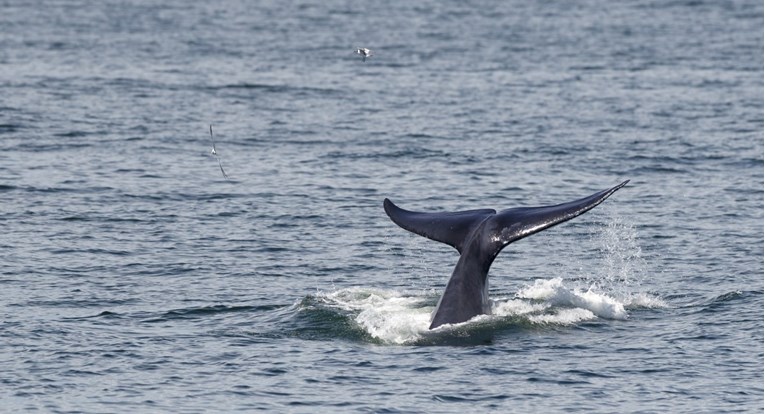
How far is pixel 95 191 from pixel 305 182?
4786mm

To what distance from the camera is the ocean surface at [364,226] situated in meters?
20.5

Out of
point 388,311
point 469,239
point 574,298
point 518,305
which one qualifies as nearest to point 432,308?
point 388,311

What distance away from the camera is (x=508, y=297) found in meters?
25.0

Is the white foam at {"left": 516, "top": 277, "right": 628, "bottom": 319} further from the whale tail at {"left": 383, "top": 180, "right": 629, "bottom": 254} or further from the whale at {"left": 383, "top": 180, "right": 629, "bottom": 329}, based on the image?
the whale tail at {"left": 383, "top": 180, "right": 629, "bottom": 254}

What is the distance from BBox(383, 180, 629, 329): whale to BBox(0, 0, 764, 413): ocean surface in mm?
272

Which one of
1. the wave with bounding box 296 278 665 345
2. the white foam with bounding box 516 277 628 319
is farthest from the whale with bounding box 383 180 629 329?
the white foam with bounding box 516 277 628 319

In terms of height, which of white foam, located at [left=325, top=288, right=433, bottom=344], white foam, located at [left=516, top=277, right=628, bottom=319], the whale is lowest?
→ white foam, located at [left=325, top=288, right=433, bottom=344]

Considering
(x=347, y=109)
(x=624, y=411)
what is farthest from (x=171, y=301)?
(x=347, y=109)

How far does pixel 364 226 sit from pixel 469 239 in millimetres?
9405

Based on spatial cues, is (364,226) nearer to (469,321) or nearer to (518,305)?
(518,305)

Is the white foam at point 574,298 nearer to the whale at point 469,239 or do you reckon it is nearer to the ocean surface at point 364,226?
the ocean surface at point 364,226

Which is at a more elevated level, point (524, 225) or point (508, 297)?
point (524, 225)

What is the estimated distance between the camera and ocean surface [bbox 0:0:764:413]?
20.5 m

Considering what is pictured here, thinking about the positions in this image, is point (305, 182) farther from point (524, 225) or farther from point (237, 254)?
point (524, 225)
